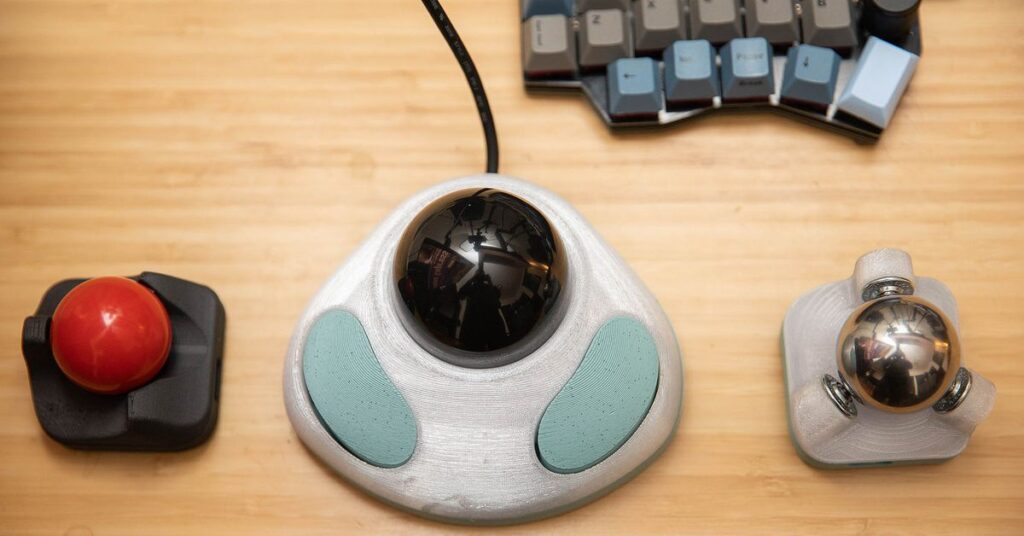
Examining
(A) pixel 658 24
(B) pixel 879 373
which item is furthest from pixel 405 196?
(B) pixel 879 373

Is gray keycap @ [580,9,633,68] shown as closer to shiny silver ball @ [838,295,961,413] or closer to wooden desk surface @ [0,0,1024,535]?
wooden desk surface @ [0,0,1024,535]

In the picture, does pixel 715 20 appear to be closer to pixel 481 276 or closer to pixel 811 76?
pixel 811 76

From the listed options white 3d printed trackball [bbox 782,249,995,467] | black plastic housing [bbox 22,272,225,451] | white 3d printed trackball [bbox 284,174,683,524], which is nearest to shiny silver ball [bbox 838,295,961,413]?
white 3d printed trackball [bbox 782,249,995,467]

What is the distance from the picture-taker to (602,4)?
0.60 m

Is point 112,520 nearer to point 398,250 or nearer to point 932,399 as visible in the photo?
point 398,250

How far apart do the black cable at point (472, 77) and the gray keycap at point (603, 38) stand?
7cm

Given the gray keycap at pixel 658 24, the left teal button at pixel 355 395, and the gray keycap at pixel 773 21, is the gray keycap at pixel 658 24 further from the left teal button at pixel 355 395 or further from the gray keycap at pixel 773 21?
the left teal button at pixel 355 395

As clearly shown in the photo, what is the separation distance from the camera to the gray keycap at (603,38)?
0.59 meters

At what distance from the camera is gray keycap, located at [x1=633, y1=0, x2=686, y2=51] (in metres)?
0.59

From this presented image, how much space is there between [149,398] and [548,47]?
1.04 ft

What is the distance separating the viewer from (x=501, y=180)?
57 centimetres

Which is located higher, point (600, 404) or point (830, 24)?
point (830, 24)

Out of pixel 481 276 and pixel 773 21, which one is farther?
pixel 773 21

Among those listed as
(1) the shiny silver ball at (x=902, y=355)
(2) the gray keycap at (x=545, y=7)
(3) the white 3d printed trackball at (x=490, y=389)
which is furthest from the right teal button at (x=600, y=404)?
(2) the gray keycap at (x=545, y=7)
